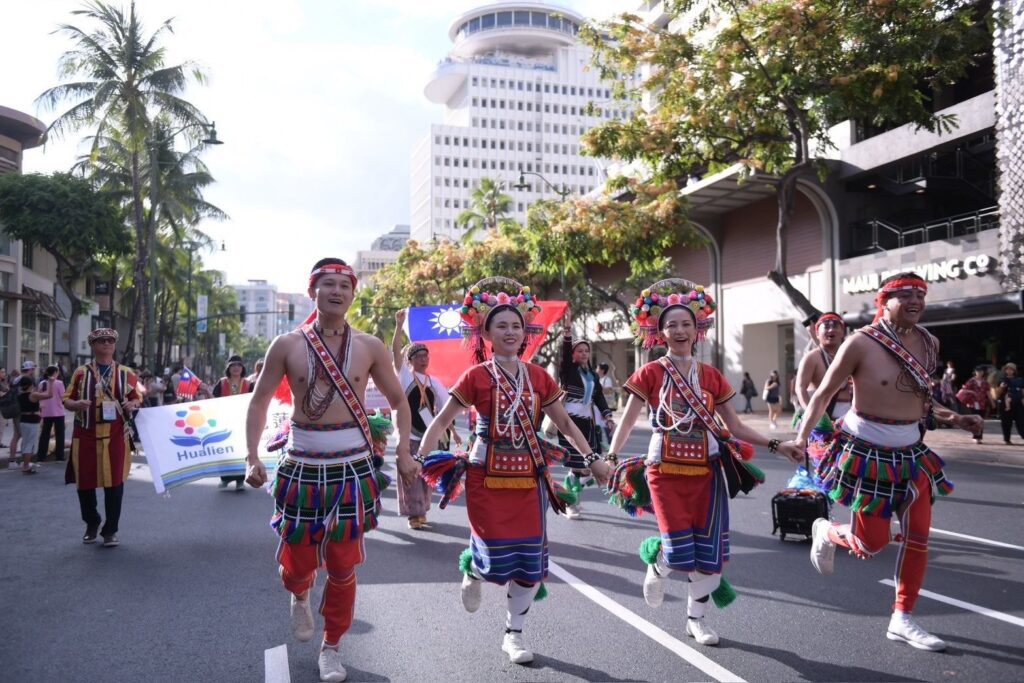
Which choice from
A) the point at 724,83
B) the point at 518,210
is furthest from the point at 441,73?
the point at 724,83

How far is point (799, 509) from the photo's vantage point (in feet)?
25.8

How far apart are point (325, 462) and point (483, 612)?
1.80m

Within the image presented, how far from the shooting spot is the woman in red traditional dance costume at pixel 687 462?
16.3 feet

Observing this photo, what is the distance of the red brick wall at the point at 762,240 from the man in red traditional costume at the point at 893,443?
2341 centimetres

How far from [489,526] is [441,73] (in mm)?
131429

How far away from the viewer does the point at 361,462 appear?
4641 millimetres

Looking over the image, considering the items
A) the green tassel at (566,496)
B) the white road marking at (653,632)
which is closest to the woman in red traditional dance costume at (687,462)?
the white road marking at (653,632)

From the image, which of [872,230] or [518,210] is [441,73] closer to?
[518,210]

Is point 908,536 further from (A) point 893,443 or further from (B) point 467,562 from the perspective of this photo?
(B) point 467,562

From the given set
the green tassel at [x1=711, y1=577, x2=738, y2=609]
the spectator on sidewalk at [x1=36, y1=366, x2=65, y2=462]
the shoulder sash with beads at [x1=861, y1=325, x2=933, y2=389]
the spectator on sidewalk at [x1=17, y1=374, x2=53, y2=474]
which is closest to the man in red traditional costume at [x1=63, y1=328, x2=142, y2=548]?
the green tassel at [x1=711, y1=577, x2=738, y2=609]

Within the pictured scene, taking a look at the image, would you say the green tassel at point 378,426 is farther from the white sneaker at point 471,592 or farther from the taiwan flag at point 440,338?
the taiwan flag at point 440,338

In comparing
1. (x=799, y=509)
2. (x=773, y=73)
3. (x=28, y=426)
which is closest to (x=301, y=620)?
(x=799, y=509)

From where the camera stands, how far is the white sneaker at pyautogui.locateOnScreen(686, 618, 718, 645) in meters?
4.88

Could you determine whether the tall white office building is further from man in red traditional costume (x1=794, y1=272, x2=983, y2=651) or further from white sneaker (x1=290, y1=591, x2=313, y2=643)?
white sneaker (x1=290, y1=591, x2=313, y2=643)
